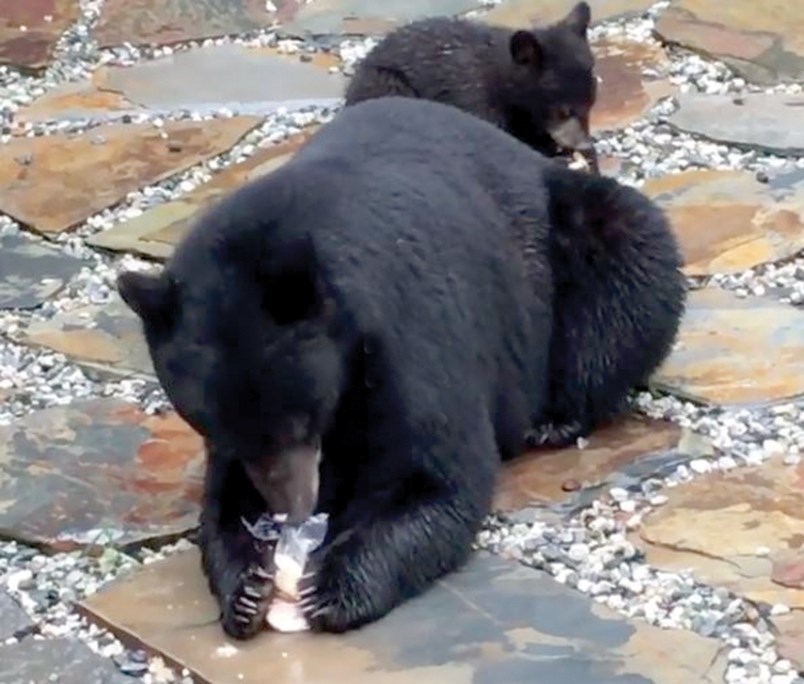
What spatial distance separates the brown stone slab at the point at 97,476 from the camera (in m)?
3.81

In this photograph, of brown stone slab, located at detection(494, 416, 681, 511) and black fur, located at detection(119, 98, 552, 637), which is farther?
brown stone slab, located at detection(494, 416, 681, 511)

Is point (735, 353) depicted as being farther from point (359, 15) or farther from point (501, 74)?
point (359, 15)

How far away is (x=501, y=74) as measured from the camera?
5.95m

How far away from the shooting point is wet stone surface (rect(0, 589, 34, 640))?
348 centimetres

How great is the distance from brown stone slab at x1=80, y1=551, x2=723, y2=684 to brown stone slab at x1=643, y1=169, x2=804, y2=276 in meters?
1.65

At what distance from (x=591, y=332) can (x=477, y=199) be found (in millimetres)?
442

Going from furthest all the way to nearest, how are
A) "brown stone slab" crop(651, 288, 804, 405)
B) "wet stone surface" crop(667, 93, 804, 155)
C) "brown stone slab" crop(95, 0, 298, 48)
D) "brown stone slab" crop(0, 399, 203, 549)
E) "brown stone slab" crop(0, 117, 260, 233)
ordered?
"brown stone slab" crop(95, 0, 298, 48) < "wet stone surface" crop(667, 93, 804, 155) < "brown stone slab" crop(0, 117, 260, 233) < "brown stone slab" crop(651, 288, 804, 405) < "brown stone slab" crop(0, 399, 203, 549)

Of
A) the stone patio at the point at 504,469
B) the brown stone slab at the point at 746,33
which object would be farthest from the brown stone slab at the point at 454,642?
the brown stone slab at the point at 746,33

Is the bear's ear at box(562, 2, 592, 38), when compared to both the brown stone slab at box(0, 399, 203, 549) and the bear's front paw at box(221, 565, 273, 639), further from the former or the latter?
the bear's front paw at box(221, 565, 273, 639)

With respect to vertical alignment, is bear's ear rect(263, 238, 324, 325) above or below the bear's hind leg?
above

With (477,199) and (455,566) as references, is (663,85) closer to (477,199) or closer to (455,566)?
(477,199)

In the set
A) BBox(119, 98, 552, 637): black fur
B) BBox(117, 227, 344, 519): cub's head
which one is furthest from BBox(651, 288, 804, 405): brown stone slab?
BBox(117, 227, 344, 519): cub's head

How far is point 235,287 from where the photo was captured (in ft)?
10.4

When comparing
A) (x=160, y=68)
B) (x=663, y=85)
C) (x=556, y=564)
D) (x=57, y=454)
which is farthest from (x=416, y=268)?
(x=160, y=68)
